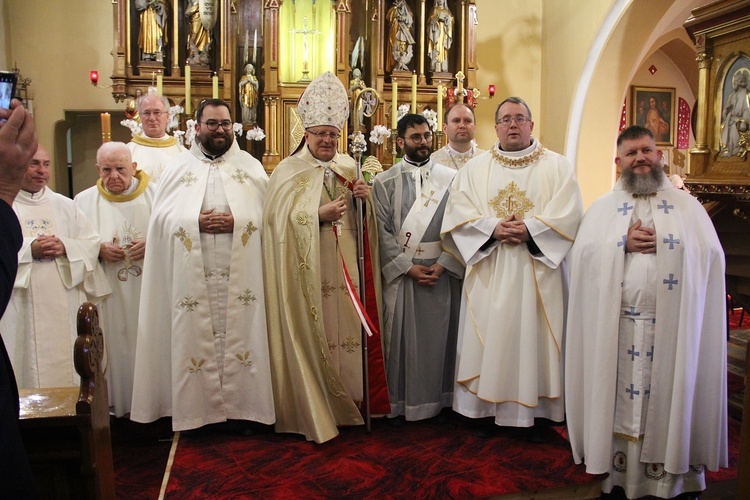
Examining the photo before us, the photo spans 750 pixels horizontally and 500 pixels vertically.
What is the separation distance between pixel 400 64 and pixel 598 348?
546 centimetres

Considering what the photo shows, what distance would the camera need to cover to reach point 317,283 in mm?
4059

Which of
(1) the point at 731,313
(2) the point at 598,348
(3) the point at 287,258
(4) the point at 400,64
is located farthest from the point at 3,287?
(1) the point at 731,313

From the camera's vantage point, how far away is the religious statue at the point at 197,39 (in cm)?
777

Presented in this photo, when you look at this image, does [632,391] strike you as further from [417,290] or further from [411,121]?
[411,121]

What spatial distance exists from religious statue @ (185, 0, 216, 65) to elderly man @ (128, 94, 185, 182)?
7.63 feet

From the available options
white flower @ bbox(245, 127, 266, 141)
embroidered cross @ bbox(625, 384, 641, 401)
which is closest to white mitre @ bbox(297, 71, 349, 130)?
embroidered cross @ bbox(625, 384, 641, 401)

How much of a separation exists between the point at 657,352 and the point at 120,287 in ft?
11.3

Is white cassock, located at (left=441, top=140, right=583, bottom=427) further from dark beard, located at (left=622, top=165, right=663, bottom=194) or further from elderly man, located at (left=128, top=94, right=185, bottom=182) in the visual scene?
elderly man, located at (left=128, top=94, right=185, bottom=182)

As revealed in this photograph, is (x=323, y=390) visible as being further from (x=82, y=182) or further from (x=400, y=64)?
(x=82, y=182)

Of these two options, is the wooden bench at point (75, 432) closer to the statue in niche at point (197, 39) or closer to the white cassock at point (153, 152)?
the white cassock at point (153, 152)

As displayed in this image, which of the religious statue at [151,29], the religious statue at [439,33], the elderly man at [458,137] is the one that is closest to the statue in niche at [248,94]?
the religious statue at [151,29]

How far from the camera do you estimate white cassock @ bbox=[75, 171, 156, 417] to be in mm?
4621

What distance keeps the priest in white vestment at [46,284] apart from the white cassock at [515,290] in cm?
243

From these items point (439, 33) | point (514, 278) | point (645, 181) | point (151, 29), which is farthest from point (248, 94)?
point (645, 181)
